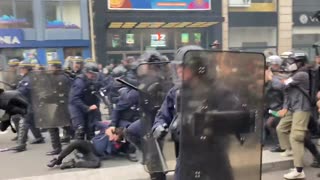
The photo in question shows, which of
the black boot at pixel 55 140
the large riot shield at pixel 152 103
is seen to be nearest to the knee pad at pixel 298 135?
the large riot shield at pixel 152 103

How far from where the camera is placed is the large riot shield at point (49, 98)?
7035mm

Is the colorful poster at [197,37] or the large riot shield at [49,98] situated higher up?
the colorful poster at [197,37]

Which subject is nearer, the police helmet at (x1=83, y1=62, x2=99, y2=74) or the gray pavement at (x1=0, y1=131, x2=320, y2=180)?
the gray pavement at (x1=0, y1=131, x2=320, y2=180)

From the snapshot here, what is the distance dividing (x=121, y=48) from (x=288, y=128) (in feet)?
49.7

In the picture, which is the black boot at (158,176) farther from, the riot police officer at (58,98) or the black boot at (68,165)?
the riot police officer at (58,98)

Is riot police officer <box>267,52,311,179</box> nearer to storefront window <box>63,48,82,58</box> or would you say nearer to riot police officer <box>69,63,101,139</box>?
riot police officer <box>69,63,101,139</box>

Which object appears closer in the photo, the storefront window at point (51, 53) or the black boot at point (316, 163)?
the black boot at point (316, 163)

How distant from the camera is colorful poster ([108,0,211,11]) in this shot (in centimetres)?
2039

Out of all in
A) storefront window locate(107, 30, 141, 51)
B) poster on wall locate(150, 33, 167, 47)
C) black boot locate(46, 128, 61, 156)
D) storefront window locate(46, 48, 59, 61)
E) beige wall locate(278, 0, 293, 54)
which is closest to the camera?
black boot locate(46, 128, 61, 156)

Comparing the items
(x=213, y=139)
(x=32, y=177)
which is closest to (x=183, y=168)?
(x=213, y=139)

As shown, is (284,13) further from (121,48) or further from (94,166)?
(94,166)

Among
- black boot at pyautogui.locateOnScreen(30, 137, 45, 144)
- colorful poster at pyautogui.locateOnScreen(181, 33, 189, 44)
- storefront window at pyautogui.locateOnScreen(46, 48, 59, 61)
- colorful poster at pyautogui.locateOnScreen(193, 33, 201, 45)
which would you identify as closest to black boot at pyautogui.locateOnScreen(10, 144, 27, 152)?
black boot at pyautogui.locateOnScreen(30, 137, 45, 144)

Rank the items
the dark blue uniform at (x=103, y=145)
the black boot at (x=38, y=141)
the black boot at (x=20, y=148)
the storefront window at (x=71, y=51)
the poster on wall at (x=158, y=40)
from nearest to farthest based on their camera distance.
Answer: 1. the dark blue uniform at (x=103, y=145)
2. the black boot at (x=20, y=148)
3. the black boot at (x=38, y=141)
4. the storefront window at (x=71, y=51)
5. the poster on wall at (x=158, y=40)

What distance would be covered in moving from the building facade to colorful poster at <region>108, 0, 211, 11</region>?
154 cm
